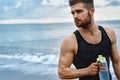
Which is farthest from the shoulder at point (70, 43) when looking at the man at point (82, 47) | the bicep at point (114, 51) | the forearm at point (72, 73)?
the bicep at point (114, 51)

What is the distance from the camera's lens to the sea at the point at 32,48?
2375mm

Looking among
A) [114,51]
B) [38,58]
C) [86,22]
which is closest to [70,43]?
[86,22]

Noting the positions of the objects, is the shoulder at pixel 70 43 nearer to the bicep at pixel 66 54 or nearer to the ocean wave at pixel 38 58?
the bicep at pixel 66 54

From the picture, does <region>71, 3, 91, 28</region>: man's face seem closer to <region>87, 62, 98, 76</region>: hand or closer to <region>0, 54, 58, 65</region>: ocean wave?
<region>87, 62, 98, 76</region>: hand

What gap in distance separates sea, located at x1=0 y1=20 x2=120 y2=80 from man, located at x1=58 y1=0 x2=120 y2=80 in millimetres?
880

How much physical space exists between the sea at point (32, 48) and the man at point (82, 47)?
880 mm

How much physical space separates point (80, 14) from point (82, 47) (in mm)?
162

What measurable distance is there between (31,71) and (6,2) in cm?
62

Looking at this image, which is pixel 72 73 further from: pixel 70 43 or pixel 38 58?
pixel 38 58

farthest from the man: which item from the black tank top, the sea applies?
the sea

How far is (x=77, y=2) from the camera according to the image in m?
1.45

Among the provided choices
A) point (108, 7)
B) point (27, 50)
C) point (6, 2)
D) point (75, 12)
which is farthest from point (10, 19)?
point (75, 12)

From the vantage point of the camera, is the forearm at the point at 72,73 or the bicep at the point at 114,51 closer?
the forearm at the point at 72,73

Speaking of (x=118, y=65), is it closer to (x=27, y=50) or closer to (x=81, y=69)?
(x=81, y=69)
